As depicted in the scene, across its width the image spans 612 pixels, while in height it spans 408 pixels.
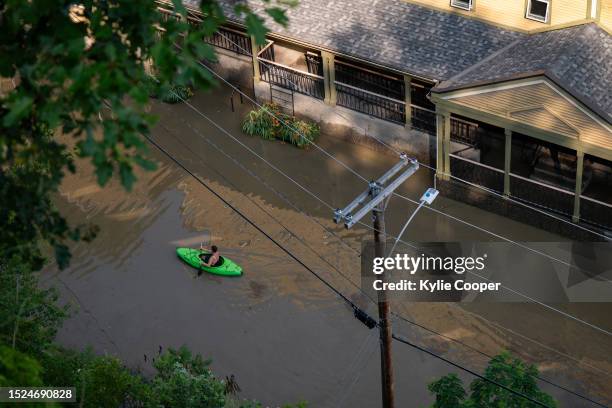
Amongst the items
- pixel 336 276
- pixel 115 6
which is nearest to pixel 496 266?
pixel 336 276

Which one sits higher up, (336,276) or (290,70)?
(290,70)

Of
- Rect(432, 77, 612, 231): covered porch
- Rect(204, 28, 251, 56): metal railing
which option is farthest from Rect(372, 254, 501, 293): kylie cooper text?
Rect(204, 28, 251, 56): metal railing

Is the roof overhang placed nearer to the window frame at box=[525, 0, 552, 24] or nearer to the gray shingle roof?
the gray shingle roof

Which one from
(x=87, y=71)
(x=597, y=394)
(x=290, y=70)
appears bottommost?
(x=597, y=394)

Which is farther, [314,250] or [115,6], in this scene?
[314,250]

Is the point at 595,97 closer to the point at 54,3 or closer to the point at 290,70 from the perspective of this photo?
the point at 290,70

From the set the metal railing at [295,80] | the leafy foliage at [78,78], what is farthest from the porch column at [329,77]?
the leafy foliage at [78,78]

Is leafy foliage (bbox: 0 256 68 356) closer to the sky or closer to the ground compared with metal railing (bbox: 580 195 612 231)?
closer to the sky
